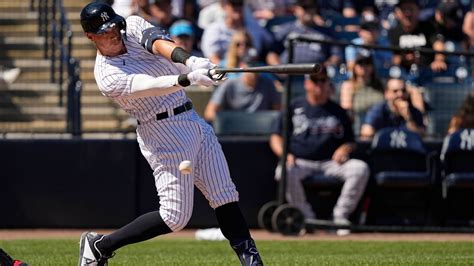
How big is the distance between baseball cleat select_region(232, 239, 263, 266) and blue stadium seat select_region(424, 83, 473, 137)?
239 inches

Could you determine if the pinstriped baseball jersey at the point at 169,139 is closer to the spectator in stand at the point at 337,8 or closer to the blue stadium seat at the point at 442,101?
the blue stadium seat at the point at 442,101

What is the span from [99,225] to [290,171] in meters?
2.31

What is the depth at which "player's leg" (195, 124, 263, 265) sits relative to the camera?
714 centimetres

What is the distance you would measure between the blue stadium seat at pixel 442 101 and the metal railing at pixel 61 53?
13.5 ft

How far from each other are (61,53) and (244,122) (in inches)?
106

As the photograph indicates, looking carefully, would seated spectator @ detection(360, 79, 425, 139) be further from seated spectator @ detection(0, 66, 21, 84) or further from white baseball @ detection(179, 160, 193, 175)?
white baseball @ detection(179, 160, 193, 175)

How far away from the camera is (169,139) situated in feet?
23.1

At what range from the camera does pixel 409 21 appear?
48.2 ft

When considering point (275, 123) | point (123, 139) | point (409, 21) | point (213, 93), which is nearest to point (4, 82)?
point (123, 139)

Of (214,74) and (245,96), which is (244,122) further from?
(214,74)

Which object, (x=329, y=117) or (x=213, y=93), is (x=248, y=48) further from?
(x=329, y=117)

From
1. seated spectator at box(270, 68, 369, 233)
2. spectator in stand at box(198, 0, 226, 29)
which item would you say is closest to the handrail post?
seated spectator at box(270, 68, 369, 233)

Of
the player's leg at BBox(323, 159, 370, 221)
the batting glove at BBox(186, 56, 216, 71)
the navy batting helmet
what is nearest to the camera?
the batting glove at BBox(186, 56, 216, 71)

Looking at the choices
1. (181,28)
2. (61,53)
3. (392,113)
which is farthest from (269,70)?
(61,53)
